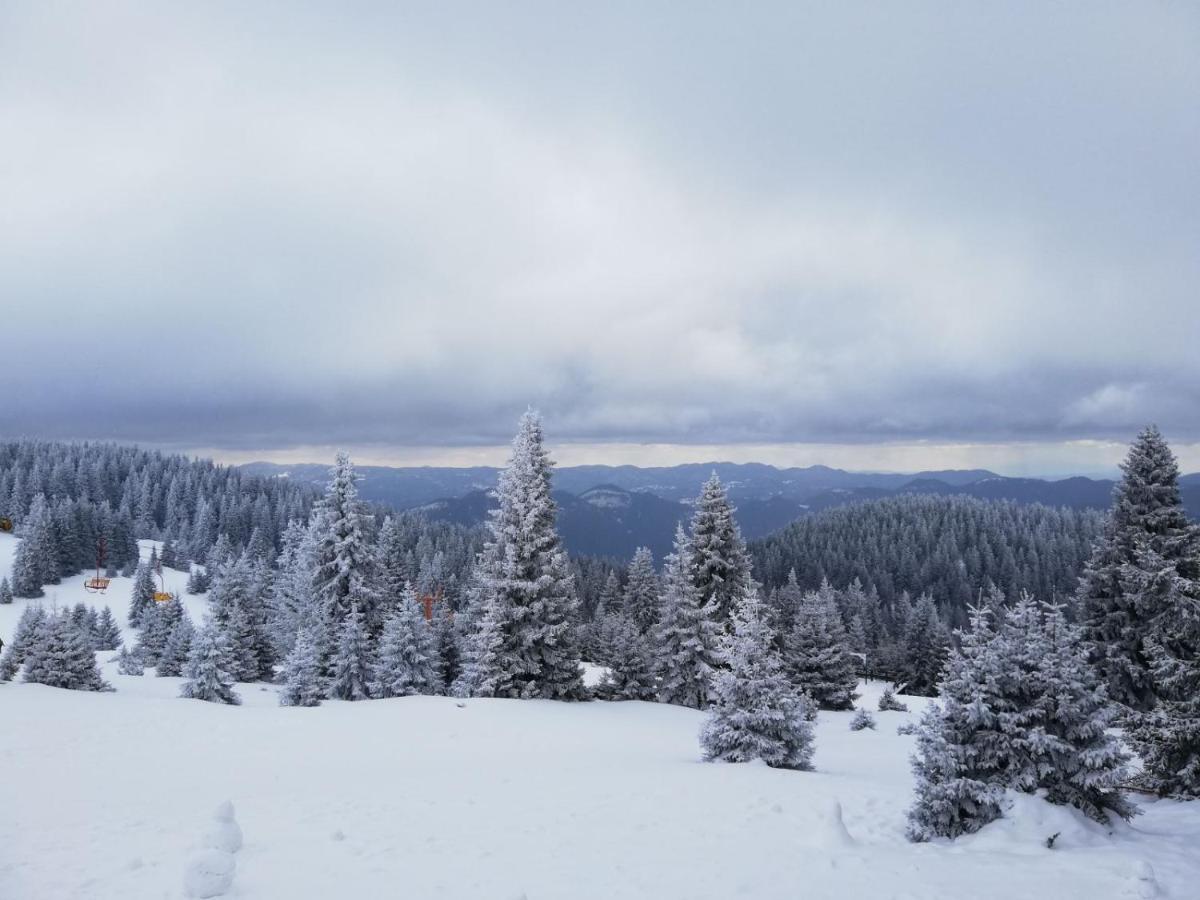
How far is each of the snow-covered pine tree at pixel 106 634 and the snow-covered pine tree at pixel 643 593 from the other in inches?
1889

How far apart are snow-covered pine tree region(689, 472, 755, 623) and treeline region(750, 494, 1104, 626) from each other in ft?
297

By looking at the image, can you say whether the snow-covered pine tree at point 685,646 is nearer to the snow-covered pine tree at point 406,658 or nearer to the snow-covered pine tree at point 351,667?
the snow-covered pine tree at point 406,658

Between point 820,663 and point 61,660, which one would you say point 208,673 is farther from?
point 820,663

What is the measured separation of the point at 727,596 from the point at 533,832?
21392 mm

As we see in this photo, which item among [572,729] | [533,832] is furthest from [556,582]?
[533,832]

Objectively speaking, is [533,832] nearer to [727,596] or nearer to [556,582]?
[556,582]

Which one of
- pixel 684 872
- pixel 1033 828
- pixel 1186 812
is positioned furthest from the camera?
pixel 1186 812

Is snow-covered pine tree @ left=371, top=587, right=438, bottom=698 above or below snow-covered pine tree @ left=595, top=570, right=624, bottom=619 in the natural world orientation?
above

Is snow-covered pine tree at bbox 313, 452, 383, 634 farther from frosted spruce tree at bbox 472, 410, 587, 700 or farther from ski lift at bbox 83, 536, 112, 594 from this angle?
ski lift at bbox 83, 536, 112, 594

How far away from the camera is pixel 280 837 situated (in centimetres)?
947

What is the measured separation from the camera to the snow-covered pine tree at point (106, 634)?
58.5 metres

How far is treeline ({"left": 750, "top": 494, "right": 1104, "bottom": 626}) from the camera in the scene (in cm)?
12388

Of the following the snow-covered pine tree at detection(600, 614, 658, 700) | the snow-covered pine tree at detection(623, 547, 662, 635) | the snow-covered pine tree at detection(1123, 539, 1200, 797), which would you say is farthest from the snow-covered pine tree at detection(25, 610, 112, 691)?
the snow-covered pine tree at detection(623, 547, 662, 635)

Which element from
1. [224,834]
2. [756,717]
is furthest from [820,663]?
[224,834]
